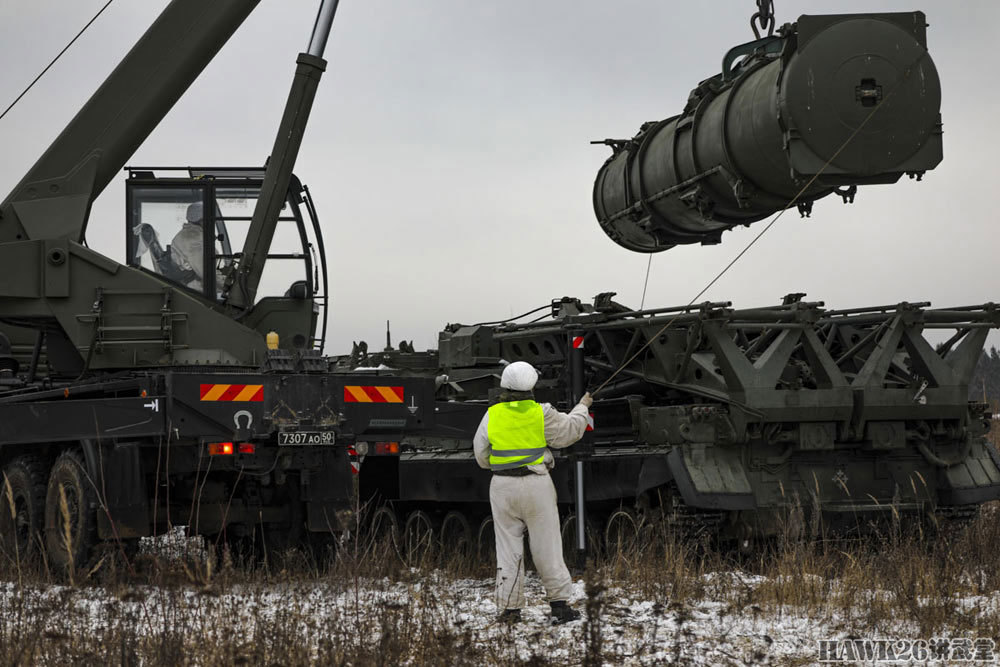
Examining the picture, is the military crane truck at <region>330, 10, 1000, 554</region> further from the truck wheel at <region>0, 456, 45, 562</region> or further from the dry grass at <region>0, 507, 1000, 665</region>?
the truck wheel at <region>0, 456, 45, 562</region>

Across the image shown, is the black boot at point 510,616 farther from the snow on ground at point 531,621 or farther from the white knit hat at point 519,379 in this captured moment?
the white knit hat at point 519,379

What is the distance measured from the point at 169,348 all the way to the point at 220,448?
5.97ft

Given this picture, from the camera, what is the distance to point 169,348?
11.7 m

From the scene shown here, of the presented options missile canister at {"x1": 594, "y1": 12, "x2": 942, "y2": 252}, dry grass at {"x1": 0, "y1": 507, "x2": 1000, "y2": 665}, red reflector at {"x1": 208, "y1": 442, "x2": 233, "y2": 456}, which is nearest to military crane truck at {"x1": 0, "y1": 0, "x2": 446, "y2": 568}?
red reflector at {"x1": 208, "y1": 442, "x2": 233, "y2": 456}

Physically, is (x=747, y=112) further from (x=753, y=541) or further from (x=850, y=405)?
(x=753, y=541)

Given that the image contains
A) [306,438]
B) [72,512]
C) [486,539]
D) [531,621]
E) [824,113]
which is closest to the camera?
[531,621]

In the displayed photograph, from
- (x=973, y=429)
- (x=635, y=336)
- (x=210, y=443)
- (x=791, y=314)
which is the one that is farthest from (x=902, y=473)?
(x=210, y=443)

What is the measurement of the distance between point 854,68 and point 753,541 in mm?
4069

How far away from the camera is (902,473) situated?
40.3 ft

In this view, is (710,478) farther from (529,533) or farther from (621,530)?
(529,533)

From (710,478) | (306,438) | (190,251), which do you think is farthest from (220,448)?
(710,478)

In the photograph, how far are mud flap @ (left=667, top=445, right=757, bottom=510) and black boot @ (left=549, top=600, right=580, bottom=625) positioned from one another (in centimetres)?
247

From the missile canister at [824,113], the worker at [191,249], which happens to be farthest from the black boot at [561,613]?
the worker at [191,249]

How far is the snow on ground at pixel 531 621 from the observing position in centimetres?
764
